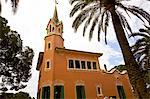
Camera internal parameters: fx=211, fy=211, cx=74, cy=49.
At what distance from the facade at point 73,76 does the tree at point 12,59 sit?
3.01 metres

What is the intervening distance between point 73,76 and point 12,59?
9337mm

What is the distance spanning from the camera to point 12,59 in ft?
99.2

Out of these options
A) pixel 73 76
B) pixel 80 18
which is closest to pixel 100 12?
pixel 80 18

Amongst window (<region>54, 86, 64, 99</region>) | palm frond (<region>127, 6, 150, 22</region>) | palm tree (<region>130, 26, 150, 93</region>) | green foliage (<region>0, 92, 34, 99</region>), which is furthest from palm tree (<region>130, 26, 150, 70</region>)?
green foliage (<region>0, 92, 34, 99</region>)

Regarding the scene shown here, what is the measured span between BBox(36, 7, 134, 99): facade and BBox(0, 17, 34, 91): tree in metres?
3.01

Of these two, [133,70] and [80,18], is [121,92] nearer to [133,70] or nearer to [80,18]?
[80,18]

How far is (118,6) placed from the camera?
53.8 feet

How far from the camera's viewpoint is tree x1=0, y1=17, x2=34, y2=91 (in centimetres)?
2938

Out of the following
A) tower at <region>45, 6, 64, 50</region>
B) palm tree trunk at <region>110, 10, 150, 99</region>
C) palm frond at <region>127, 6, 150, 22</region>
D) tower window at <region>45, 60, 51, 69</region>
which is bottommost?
palm tree trunk at <region>110, 10, 150, 99</region>

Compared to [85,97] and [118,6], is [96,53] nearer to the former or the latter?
[85,97]

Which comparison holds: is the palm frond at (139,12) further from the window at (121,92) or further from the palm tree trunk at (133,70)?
the window at (121,92)

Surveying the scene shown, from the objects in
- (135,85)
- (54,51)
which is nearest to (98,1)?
A: (135,85)

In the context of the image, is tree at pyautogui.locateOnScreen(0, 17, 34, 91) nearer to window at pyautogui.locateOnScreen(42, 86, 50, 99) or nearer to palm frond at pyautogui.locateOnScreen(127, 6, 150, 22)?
window at pyautogui.locateOnScreen(42, 86, 50, 99)

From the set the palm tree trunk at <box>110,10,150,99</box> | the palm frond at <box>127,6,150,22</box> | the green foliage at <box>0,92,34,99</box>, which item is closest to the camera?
the palm tree trunk at <box>110,10,150,99</box>
